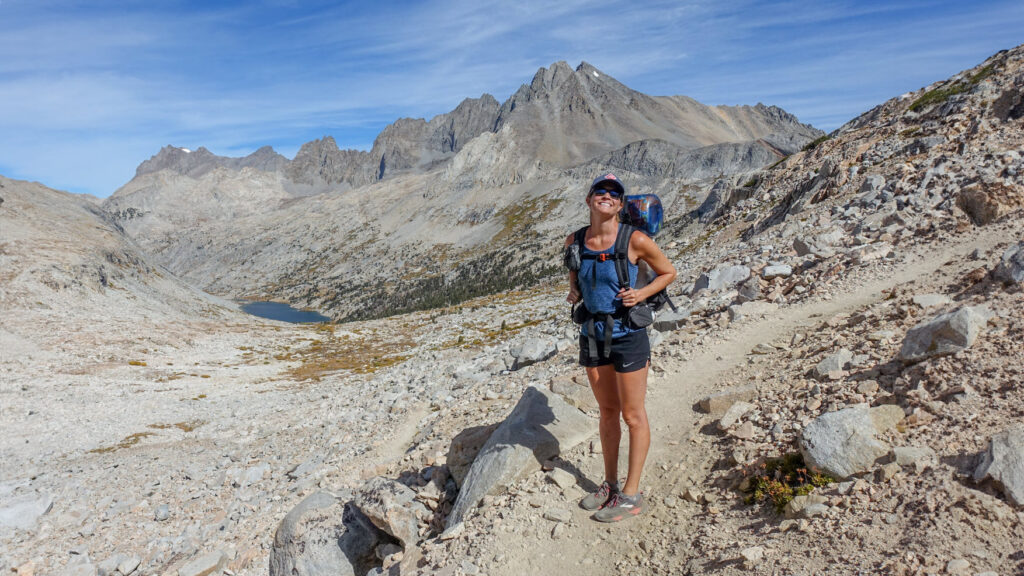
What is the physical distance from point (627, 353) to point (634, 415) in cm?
83

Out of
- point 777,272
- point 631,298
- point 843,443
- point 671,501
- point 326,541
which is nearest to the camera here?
point 843,443

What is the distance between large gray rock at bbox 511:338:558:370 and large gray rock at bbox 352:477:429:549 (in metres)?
8.89

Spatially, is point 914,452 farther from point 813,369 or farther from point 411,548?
point 411,548

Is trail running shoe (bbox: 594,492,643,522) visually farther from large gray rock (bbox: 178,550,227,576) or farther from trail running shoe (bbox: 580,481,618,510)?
large gray rock (bbox: 178,550,227,576)

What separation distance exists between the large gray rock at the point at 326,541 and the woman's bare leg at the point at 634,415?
195 inches

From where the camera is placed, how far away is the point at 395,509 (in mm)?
8305

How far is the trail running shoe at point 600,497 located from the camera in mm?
6727

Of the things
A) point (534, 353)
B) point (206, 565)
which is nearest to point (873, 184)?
point (534, 353)

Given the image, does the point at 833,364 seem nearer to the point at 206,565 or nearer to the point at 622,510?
the point at 622,510

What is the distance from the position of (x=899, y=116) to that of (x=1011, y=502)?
1505 inches

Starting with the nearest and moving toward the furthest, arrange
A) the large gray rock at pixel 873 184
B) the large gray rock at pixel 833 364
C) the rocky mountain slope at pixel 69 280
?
1. the large gray rock at pixel 833 364
2. the large gray rock at pixel 873 184
3. the rocky mountain slope at pixel 69 280

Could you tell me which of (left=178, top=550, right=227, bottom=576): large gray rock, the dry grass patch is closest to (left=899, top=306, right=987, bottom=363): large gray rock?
(left=178, top=550, right=227, bottom=576): large gray rock

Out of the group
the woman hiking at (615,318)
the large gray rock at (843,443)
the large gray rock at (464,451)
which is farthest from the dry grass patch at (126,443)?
the large gray rock at (843,443)

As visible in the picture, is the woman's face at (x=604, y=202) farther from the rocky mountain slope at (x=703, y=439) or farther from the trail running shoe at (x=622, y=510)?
the trail running shoe at (x=622, y=510)
